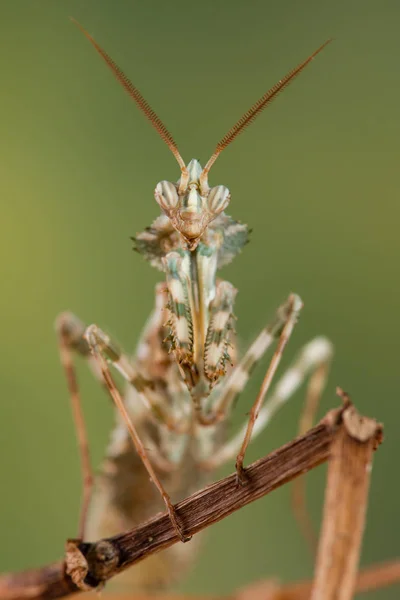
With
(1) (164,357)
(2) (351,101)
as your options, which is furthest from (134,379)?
(2) (351,101)

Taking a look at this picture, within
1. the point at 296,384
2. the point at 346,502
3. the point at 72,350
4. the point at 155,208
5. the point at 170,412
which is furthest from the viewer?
the point at 155,208

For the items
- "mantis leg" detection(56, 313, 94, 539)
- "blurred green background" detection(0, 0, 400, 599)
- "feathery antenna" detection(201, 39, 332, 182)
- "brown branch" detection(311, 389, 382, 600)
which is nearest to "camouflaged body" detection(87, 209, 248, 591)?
"mantis leg" detection(56, 313, 94, 539)

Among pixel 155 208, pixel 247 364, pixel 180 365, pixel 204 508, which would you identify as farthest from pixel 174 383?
pixel 155 208

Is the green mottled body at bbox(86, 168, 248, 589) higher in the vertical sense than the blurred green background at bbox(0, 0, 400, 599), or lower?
lower

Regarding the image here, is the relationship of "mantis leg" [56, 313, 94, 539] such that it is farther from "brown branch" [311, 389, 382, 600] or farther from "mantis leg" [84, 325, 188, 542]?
"brown branch" [311, 389, 382, 600]

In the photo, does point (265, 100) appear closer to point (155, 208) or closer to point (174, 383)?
point (174, 383)

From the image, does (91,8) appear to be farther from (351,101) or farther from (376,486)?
(376,486)

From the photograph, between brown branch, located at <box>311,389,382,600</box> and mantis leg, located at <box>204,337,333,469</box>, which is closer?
brown branch, located at <box>311,389,382,600</box>

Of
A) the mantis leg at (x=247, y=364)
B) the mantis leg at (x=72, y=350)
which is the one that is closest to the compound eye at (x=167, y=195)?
the mantis leg at (x=247, y=364)
